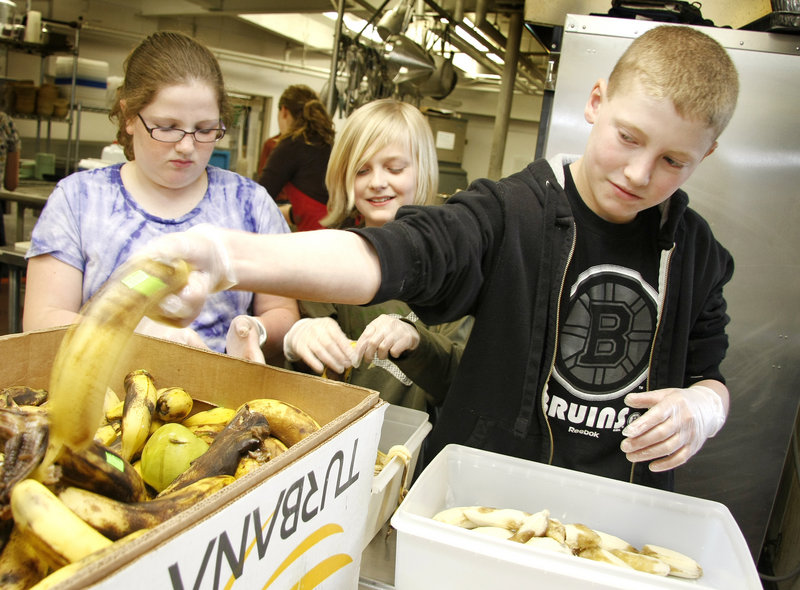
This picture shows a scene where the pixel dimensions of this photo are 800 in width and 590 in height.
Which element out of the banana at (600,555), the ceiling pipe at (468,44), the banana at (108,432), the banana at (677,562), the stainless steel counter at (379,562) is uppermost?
the ceiling pipe at (468,44)

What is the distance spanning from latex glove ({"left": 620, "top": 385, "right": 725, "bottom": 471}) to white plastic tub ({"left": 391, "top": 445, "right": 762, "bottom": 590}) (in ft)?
0.21

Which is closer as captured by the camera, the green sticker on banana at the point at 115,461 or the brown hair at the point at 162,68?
the green sticker on banana at the point at 115,461

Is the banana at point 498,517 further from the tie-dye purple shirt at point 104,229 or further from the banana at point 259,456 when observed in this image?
the tie-dye purple shirt at point 104,229

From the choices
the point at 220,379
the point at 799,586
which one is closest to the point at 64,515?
the point at 220,379

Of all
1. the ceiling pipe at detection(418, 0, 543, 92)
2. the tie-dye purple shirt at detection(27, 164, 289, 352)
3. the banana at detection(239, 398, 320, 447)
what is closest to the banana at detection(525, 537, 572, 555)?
the banana at detection(239, 398, 320, 447)

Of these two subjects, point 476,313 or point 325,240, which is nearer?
point 325,240

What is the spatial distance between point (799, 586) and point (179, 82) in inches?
105

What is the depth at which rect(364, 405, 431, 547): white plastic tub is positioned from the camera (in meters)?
0.92

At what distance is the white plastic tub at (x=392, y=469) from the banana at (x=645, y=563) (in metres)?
0.34

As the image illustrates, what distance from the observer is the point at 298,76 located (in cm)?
1238

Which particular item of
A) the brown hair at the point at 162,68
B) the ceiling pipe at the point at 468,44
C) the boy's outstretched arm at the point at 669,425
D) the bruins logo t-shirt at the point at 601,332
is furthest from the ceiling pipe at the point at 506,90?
the boy's outstretched arm at the point at 669,425

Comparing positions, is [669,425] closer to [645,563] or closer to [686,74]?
[645,563]

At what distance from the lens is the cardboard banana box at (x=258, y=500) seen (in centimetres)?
52

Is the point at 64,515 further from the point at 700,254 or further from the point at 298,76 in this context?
the point at 298,76
